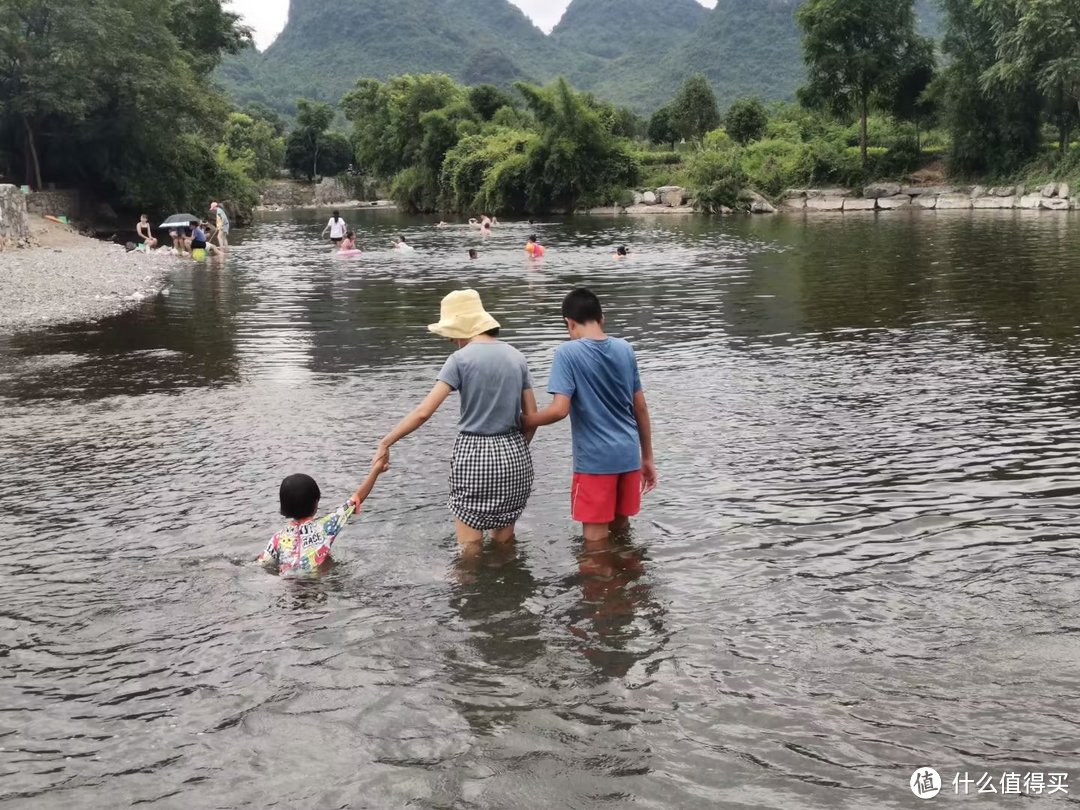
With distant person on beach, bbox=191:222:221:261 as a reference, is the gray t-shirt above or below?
below

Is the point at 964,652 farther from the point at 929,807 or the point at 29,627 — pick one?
Answer: the point at 29,627

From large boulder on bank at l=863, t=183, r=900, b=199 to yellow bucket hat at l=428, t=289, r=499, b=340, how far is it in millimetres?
62389

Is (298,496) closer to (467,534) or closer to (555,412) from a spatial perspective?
(467,534)

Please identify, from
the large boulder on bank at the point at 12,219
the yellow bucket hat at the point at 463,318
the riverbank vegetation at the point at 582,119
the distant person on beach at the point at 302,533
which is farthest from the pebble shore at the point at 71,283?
the riverbank vegetation at the point at 582,119

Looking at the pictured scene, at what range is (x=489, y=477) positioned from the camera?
6.67 m

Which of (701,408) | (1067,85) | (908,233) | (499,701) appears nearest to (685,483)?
(701,408)

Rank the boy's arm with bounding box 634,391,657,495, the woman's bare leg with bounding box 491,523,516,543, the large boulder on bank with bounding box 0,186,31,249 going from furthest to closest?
1. the large boulder on bank with bounding box 0,186,31,249
2. the woman's bare leg with bounding box 491,523,516,543
3. the boy's arm with bounding box 634,391,657,495

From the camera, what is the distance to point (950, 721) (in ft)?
15.6

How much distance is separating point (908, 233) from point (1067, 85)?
18593 millimetres

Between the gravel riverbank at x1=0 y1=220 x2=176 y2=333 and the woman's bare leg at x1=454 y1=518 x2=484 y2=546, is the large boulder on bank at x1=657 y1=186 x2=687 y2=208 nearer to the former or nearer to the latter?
the gravel riverbank at x1=0 y1=220 x2=176 y2=333

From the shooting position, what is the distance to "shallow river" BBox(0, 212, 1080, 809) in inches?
179

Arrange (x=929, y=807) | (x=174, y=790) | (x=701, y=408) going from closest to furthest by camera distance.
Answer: (x=929, y=807) < (x=174, y=790) < (x=701, y=408)

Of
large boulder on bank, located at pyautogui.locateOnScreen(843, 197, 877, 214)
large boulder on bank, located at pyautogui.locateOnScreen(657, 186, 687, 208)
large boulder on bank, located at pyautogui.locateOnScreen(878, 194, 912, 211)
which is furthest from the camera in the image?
large boulder on bank, located at pyautogui.locateOnScreen(657, 186, 687, 208)

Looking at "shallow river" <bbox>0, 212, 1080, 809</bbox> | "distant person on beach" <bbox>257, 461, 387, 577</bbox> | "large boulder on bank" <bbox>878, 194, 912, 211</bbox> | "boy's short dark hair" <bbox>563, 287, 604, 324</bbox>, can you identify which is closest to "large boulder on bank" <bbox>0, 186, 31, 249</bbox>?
"shallow river" <bbox>0, 212, 1080, 809</bbox>
